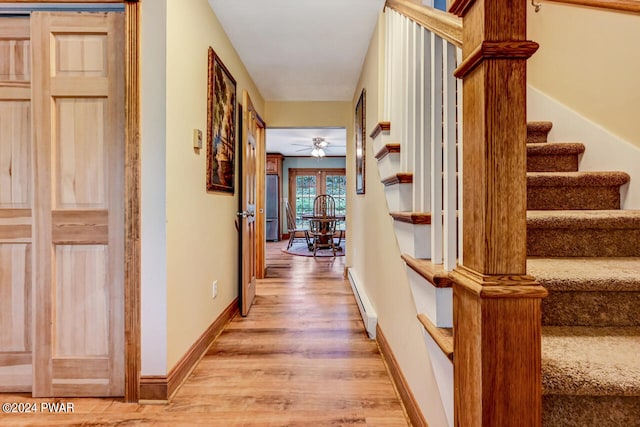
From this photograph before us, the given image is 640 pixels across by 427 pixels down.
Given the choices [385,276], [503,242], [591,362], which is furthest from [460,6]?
[385,276]

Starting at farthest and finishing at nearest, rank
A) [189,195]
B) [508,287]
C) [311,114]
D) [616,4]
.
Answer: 1. [311,114]
2. [189,195]
3. [616,4]
4. [508,287]

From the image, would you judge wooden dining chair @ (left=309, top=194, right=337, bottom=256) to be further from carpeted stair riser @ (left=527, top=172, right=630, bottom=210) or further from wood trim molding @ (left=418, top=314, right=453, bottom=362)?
wood trim molding @ (left=418, top=314, right=453, bottom=362)

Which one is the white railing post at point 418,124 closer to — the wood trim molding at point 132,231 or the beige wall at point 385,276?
the beige wall at point 385,276

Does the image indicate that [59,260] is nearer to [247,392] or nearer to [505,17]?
[247,392]

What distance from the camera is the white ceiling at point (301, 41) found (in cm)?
235

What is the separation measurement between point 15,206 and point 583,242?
109 inches

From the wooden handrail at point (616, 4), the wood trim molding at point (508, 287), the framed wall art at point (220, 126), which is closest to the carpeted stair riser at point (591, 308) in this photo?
the wood trim molding at point (508, 287)

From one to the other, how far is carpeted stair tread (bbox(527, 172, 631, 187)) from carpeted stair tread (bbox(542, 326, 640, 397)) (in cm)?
78

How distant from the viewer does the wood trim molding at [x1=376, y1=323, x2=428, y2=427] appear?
1.39m

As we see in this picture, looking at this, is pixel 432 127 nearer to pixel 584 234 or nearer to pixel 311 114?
pixel 584 234

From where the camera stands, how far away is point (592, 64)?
1.90 meters

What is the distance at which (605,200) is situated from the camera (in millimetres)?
1625

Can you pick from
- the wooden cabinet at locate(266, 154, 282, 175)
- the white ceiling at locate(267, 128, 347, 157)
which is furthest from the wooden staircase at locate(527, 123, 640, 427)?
the wooden cabinet at locate(266, 154, 282, 175)

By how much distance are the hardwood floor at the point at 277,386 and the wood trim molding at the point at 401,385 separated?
0.15ft
